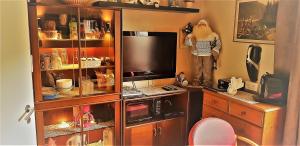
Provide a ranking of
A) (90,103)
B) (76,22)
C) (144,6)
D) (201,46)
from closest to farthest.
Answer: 1. (76,22)
2. (90,103)
3. (144,6)
4. (201,46)

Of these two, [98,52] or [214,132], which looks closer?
[214,132]

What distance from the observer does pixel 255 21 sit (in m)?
2.30

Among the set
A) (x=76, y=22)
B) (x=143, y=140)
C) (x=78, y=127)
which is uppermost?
(x=76, y=22)

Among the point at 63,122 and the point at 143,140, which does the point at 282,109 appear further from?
the point at 63,122

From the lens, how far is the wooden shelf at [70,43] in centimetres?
208

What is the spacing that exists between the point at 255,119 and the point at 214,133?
0.35 m

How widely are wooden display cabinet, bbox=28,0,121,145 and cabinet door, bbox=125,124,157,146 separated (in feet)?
0.41

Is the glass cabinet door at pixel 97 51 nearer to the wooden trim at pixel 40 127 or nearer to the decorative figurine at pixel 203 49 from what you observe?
the wooden trim at pixel 40 127

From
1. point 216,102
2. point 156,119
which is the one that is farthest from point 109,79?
point 216,102

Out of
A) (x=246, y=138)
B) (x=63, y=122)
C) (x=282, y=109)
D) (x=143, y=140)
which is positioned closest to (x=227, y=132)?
(x=246, y=138)

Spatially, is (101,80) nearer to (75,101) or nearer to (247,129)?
(75,101)

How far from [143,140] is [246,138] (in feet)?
3.46

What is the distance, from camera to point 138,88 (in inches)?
109

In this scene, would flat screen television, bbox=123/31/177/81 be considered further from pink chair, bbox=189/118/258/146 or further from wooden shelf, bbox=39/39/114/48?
pink chair, bbox=189/118/258/146
